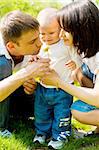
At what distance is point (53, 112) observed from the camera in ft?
11.6

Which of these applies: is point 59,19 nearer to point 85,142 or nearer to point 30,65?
point 30,65

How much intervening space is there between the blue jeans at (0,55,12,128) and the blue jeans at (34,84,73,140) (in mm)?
244

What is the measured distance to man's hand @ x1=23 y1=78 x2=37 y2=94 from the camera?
339 cm

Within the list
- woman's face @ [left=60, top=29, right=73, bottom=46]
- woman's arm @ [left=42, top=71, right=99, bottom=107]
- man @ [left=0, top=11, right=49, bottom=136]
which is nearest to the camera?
woman's arm @ [left=42, top=71, right=99, bottom=107]

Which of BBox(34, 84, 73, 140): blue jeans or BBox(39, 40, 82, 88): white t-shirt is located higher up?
BBox(39, 40, 82, 88): white t-shirt

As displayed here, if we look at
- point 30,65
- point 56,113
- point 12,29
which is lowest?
point 56,113

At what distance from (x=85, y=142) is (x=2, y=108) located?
2.35 feet

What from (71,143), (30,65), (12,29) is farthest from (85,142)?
(12,29)

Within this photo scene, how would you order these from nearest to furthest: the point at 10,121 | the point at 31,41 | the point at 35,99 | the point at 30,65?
the point at 30,65 → the point at 31,41 → the point at 35,99 → the point at 10,121

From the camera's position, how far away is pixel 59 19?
10.6ft

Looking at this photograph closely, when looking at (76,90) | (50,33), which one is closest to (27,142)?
(76,90)

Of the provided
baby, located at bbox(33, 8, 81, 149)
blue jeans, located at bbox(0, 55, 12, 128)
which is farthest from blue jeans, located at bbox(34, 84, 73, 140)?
blue jeans, located at bbox(0, 55, 12, 128)

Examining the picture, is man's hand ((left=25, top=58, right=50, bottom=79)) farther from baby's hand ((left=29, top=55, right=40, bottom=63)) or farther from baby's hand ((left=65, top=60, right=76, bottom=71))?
baby's hand ((left=65, top=60, right=76, bottom=71))

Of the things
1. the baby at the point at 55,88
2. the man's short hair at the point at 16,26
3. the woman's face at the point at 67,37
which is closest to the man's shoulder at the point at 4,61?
the man's short hair at the point at 16,26
